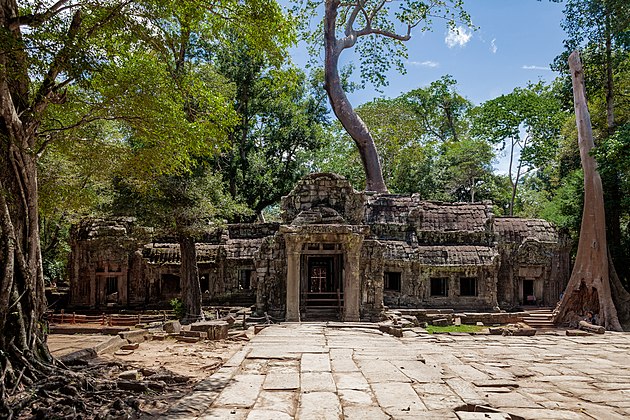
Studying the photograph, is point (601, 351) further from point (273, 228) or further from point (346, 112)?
point (346, 112)

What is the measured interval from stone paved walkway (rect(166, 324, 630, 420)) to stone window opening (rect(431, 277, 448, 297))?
11.2 m

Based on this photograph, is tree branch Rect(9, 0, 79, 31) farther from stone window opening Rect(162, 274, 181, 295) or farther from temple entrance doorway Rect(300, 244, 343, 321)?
stone window opening Rect(162, 274, 181, 295)

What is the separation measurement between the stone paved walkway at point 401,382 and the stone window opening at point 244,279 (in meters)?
11.3

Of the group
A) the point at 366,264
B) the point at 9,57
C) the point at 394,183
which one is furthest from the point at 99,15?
the point at 394,183

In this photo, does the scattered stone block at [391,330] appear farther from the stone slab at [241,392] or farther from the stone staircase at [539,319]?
the stone staircase at [539,319]

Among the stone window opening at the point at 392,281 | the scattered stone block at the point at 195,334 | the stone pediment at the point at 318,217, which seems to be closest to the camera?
the scattered stone block at the point at 195,334

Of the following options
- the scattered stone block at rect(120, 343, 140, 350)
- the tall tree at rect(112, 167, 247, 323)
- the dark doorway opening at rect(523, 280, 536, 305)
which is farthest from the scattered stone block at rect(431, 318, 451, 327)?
the scattered stone block at rect(120, 343, 140, 350)

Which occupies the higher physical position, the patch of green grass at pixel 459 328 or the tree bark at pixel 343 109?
the tree bark at pixel 343 109

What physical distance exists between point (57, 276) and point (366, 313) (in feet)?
74.2

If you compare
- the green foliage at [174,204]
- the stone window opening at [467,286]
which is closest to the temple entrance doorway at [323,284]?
the green foliage at [174,204]

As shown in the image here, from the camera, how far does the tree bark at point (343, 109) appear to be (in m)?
26.5

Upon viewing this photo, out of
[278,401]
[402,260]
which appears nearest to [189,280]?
[402,260]

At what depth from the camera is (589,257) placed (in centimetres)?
1764

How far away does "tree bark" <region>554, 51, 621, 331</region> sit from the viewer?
56.2 feet
